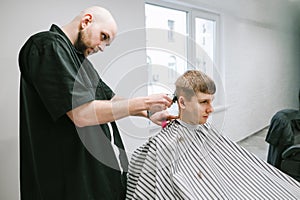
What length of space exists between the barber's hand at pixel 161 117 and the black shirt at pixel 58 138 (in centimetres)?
28

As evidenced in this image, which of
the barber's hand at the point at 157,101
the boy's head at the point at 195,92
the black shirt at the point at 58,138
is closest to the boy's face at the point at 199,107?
the boy's head at the point at 195,92

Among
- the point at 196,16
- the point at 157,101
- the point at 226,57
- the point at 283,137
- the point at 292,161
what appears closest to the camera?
the point at 157,101

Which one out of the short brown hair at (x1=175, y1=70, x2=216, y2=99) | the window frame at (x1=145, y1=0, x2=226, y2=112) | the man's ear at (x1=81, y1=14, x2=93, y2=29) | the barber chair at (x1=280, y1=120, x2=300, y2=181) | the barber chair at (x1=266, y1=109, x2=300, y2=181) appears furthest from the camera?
the window frame at (x1=145, y1=0, x2=226, y2=112)

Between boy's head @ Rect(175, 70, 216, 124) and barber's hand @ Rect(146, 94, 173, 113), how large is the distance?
0.19 metres

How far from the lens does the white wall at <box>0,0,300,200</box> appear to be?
1176 mm

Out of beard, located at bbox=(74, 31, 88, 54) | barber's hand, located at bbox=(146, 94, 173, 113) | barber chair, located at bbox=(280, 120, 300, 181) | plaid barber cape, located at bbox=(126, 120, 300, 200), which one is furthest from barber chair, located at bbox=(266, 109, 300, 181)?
beard, located at bbox=(74, 31, 88, 54)

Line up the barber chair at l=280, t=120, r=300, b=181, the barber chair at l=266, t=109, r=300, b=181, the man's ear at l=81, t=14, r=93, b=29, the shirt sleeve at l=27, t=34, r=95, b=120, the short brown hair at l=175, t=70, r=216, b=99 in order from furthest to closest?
the barber chair at l=266, t=109, r=300, b=181 < the barber chair at l=280, t=120, r=300, b=181 < the short brown hair at l=175, t=70, r=216, b=99 < the man's ear at l=81, t=14, r=93, b=29 < the shirt sleeve at l=27, t=34, r=95, b=120

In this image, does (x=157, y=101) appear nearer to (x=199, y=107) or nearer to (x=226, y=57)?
(x=199, y=107)

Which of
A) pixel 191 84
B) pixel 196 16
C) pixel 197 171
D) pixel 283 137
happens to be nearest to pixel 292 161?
pixel 283 137

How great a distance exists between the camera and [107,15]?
1.10m

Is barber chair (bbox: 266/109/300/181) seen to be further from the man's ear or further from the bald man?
the man's ear

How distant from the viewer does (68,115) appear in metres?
0.97

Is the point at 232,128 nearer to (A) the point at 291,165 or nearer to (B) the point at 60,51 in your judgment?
(A) the point at 291,165

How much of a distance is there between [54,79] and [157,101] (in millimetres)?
353
